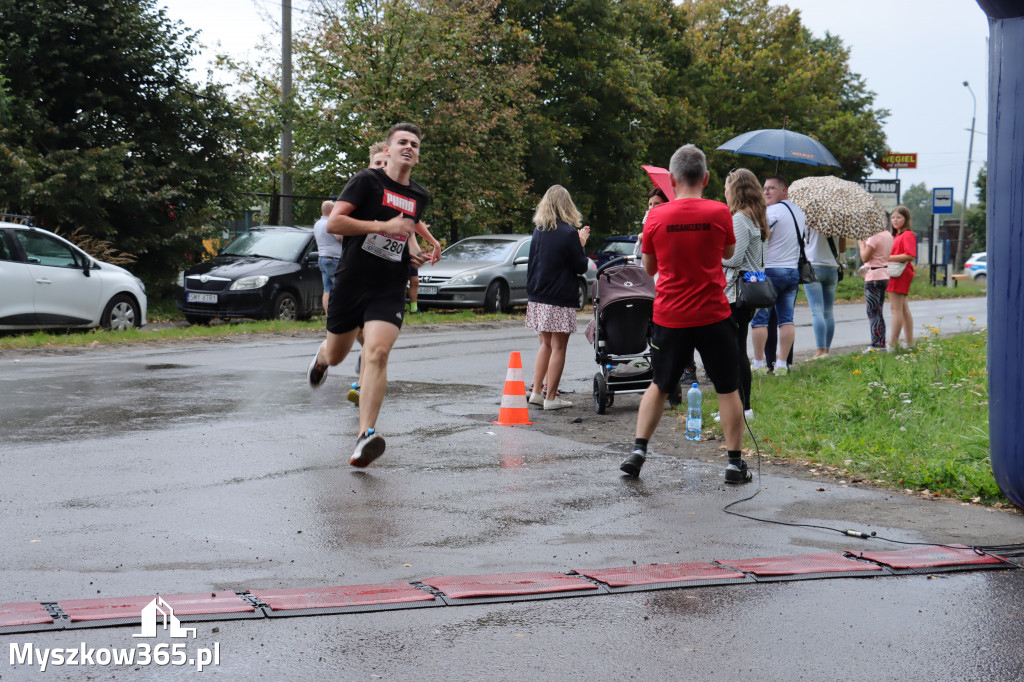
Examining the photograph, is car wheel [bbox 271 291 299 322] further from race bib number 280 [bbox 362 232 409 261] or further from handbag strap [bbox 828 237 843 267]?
race bib number 280 [bbox 362 232 409 261]

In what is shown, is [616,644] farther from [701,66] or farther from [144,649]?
[701,66]

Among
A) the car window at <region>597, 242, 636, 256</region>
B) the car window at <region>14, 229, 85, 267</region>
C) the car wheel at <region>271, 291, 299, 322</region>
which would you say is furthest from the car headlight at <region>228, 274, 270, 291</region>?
the car window at <region>597, 242, 636, 256</region>

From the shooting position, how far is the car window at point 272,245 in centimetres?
1980

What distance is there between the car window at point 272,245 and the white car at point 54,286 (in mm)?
2796

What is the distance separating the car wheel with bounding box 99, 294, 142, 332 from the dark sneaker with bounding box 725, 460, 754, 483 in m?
12.7

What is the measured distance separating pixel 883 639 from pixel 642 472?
10.3 feet

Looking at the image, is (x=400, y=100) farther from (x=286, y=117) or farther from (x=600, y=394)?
(x=600, y=394)

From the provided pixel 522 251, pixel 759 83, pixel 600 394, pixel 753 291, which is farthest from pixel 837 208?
pixel 759 83

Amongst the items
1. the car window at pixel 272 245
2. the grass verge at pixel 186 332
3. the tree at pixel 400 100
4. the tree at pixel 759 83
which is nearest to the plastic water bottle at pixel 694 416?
the grass verge at pixel 186 332

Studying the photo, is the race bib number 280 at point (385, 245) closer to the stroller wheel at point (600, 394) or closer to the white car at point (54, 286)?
the stroller wheel at point (600, 394)

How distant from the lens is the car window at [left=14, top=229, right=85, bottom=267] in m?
15.9

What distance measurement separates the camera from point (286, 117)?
979 inches

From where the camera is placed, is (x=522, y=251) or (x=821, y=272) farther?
(x=522, y=251)

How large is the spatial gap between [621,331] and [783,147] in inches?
162
